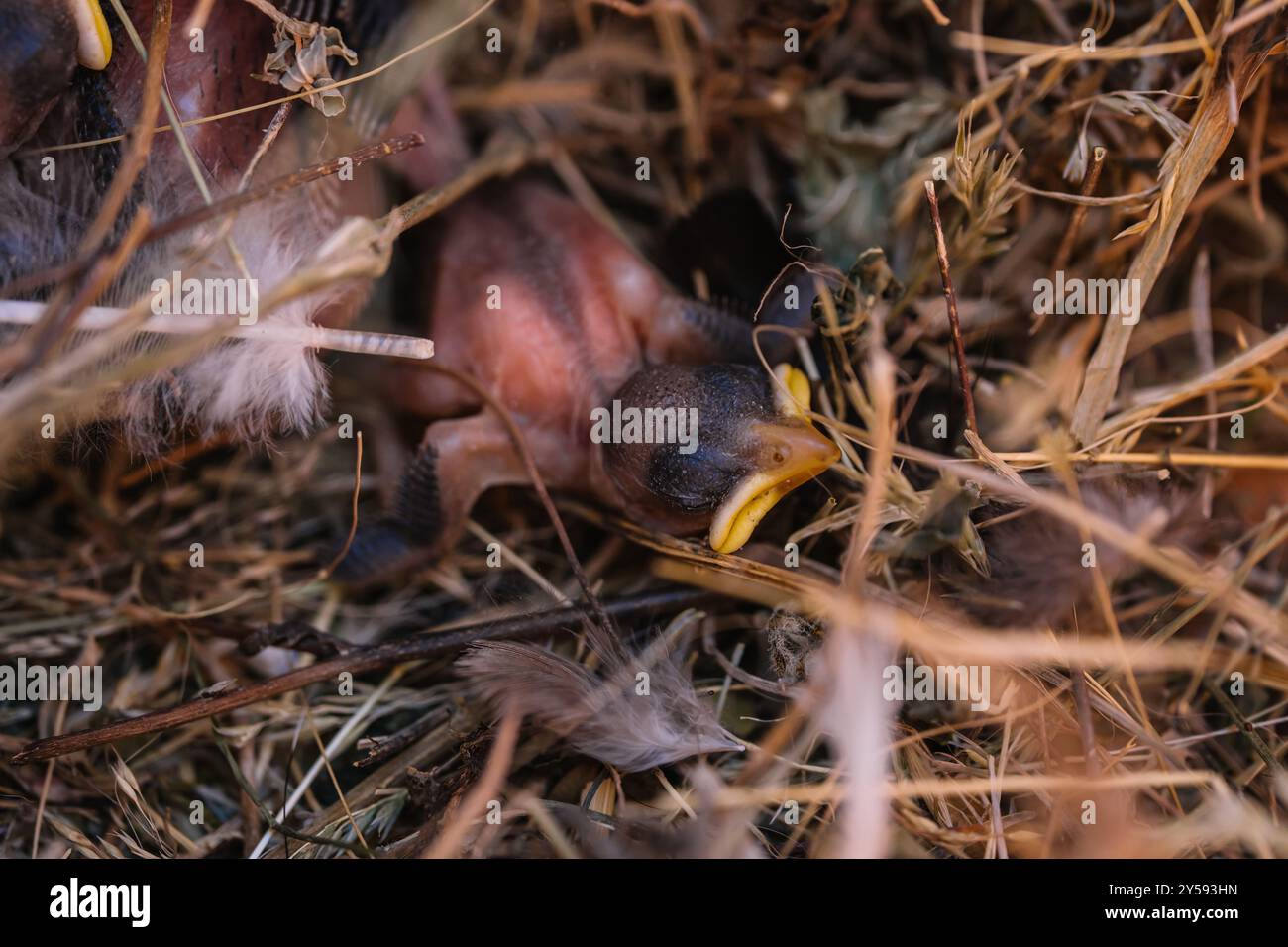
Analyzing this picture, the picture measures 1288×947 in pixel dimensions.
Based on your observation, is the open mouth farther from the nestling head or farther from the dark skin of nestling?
the dark skin of nestling

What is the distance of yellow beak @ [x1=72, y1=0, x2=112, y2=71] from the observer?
110cm

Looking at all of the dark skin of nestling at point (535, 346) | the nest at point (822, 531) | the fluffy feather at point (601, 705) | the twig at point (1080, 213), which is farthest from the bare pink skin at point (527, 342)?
the twig at point (1080, 213)

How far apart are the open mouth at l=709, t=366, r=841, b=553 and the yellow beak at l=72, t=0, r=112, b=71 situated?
3.38 feet

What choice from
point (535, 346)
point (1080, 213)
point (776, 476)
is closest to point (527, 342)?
point (535, 346)

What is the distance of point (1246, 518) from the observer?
130cm

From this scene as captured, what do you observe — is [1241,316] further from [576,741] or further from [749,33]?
[576,741]

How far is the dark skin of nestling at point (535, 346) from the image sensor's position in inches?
56.0

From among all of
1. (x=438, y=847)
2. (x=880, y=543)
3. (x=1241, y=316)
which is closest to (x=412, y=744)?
(x=438, y=847)

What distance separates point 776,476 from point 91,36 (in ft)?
3.53

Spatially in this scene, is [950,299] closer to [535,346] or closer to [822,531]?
[822,531]

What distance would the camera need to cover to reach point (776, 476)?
A: 1.14 m

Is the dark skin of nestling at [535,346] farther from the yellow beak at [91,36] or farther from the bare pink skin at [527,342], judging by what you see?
the yellow beak at [91,36]

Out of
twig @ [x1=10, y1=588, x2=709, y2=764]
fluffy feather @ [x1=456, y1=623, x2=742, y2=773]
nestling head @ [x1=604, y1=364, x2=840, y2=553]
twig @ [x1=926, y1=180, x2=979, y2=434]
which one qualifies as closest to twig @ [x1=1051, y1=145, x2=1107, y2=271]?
twig @ [x1=926, y1=180, x2=979, y2=434]

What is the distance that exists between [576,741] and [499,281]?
30.5 inches
